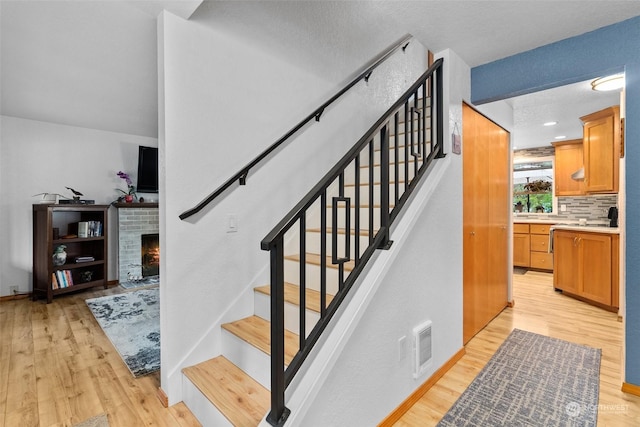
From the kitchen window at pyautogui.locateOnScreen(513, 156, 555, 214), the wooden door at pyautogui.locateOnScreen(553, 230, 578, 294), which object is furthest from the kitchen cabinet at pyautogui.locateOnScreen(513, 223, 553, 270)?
the wooden door at pyautogui.locateOnScreen(553, 230, 578, 294)

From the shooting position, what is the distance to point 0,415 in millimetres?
1821

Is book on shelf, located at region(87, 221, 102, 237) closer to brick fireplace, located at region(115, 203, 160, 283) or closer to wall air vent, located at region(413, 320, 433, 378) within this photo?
brick fireplace, located at region(115, 203, 160, 283)

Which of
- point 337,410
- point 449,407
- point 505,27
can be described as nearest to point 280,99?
point 505,27

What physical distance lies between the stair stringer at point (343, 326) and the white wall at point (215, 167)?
3.21 ft

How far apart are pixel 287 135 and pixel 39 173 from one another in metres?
4.22

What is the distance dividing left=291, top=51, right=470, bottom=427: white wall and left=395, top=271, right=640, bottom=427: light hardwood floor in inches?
5.4

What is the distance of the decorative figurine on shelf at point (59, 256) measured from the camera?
4242 mm

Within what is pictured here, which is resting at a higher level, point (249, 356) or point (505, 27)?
point (505, 27)

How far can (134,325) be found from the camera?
316cm

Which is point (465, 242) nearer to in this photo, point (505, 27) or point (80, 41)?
point (505, 27)

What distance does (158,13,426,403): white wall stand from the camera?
1876 millimetres

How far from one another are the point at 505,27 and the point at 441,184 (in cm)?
110

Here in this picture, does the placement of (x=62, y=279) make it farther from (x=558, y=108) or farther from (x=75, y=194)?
(x=558, y=108)

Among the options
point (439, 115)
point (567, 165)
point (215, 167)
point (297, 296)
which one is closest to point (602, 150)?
point (567, 165)
